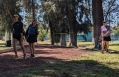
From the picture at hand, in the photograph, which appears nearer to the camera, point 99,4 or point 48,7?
point 99,4

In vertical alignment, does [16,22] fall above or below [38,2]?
below

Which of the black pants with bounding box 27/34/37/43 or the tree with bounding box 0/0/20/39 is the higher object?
the tree with bounding box 0/0/20/39

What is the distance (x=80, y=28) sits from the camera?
89.5 feet

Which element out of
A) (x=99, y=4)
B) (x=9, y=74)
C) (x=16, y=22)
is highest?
(x=99, y=4)

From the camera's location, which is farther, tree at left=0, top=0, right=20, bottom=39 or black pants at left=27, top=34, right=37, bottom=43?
tree at left=0, top=0, right=20, bottom=39

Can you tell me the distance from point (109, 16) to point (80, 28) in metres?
14.5

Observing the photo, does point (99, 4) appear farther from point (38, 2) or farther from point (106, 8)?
point (106, 8)

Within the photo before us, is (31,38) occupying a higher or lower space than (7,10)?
lower

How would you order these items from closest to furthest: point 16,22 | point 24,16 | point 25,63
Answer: point 25,63 → point 16,22 → point 24,16

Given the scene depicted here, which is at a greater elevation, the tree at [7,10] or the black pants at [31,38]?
the tree at [7,10]

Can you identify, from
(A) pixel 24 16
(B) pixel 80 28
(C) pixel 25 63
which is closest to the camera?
(C) pixel 25 63

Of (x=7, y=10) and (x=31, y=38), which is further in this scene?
(x=7, y=10)

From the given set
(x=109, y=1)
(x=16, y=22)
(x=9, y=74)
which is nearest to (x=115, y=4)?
(x=109, y=1)

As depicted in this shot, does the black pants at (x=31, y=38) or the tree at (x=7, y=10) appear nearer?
the black pants at (x=31, y=38)
